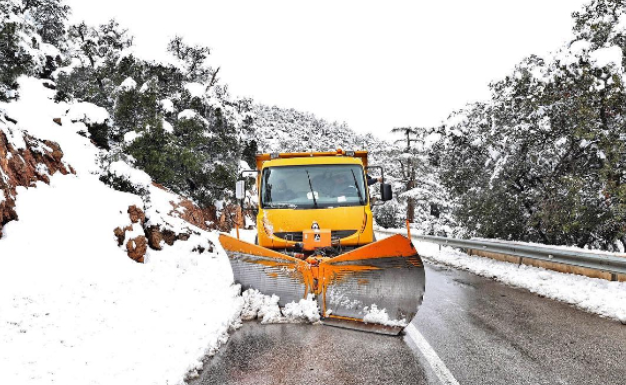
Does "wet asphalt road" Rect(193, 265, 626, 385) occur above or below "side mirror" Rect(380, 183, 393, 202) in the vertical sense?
below

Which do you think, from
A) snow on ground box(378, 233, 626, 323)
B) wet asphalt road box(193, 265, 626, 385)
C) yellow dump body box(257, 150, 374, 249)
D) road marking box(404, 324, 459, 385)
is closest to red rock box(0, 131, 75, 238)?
yellow dump body box(257, 150, 374, 249)

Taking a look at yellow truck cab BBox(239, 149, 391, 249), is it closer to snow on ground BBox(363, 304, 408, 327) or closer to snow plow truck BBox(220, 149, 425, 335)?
snow plow truck BBox(220, 149, 425, 335)

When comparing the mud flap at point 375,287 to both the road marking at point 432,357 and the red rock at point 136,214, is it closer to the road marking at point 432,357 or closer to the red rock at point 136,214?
the road marking at point 432,357

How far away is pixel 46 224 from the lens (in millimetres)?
7512

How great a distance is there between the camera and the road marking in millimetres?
3889

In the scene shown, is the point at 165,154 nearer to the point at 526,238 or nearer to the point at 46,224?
the point at 46,224

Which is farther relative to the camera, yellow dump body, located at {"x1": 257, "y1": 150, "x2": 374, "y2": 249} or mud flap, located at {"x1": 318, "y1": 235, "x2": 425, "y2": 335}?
yellow dump body, located at {"x1": 257, "y1": 150, "x2": 374, "y2": 249}

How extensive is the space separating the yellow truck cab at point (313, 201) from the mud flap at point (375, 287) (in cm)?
140

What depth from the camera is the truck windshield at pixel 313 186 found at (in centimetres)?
749

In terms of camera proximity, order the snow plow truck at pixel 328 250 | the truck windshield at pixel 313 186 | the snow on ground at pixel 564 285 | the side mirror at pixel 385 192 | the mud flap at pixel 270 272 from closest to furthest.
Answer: the snow plow truck at pixel 328 250
the mud flap at pixel 270 272
the snow on ground at pixel 564 285
the truck windshield at pixel 313 186
the side mirror at pixel 385 192

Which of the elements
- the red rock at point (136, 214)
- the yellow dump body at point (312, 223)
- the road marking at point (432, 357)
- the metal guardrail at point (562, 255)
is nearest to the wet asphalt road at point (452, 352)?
the road marking at point (432, 357)

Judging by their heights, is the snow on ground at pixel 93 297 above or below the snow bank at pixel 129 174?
below

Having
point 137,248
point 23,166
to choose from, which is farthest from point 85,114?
point 137,248

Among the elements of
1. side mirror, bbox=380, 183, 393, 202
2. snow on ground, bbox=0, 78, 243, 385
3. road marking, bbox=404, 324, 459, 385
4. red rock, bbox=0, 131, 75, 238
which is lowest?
road marking, bbox=404, 324, 459, 385
